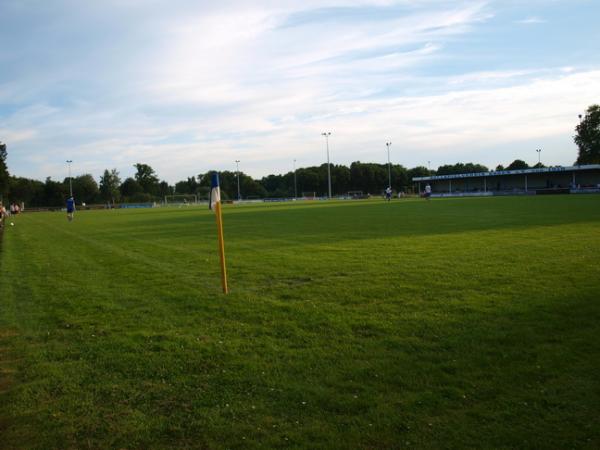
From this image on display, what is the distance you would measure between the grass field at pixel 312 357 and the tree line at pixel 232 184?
122 m

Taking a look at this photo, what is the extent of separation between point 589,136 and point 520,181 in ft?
56.4

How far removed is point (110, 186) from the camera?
15788cm

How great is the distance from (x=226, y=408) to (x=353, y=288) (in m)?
5.35

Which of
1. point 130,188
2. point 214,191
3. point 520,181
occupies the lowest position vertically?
point 214,191

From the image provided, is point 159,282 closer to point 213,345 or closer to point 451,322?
point 213,345

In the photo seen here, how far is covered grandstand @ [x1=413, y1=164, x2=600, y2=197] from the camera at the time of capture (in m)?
97.0

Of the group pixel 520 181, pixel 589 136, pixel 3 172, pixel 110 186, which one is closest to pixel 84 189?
pixel 110 186

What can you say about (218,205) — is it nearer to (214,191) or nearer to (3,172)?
(214,191)

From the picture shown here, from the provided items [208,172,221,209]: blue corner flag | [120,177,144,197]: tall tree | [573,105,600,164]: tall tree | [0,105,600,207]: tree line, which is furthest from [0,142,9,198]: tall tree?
[573,105,600,164]: tall tree

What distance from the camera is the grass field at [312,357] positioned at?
4434mm

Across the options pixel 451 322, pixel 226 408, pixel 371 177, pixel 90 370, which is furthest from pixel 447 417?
pixel 371 177

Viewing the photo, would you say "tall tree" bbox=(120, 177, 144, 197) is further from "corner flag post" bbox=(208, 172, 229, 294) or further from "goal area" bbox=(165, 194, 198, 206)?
"corner flag post" bbox=(208, 172, 229, 294)

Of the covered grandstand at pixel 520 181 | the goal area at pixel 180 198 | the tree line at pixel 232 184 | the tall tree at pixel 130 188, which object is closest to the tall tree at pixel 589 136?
the covered grandstand at pixel 520 181

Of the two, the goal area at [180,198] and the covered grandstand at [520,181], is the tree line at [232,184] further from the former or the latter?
the covered grandstand at [520,181]
